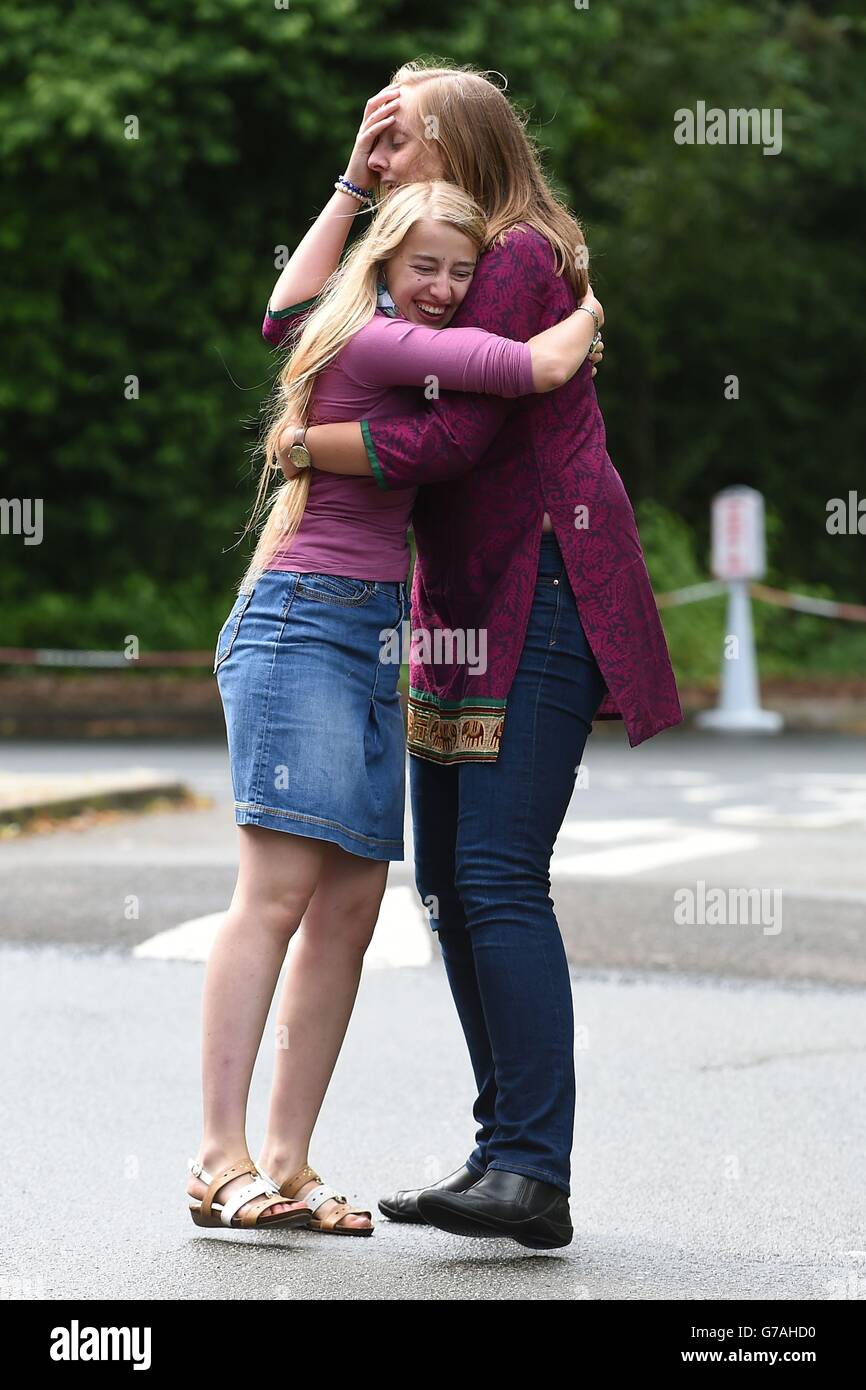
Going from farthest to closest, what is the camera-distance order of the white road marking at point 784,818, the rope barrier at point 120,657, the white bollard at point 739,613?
the rope barrier at point 120,657, the white bollard at point 739,613, the white road marking at point 784,818

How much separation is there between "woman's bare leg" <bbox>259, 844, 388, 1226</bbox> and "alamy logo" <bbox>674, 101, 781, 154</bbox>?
23031 mm

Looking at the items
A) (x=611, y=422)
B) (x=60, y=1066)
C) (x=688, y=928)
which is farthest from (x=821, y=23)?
(x=60, y=1066)

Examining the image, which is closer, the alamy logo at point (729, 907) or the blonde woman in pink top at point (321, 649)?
the blonde woman in pink top at point (321, 649)

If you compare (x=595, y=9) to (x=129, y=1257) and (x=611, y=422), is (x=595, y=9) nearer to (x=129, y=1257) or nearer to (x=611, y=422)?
(x=611, y=422)

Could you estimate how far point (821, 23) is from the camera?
28297 mm

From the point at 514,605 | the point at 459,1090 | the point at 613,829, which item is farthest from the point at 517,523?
the point at 613,829

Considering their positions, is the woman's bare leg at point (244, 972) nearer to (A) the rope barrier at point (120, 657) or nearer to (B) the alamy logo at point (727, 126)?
(A) the rope barrier at point (120, 657)

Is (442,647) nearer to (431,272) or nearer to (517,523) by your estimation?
(517,523)

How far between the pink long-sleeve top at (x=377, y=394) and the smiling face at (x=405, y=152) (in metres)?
0.25

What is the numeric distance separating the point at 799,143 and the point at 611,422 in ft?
13.9

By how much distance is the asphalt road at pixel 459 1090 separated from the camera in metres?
3.57

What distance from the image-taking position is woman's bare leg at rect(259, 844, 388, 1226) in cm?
386

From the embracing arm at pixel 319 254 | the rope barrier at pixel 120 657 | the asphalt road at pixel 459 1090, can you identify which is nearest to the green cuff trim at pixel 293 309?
the embracing arm at pixel 319 254
